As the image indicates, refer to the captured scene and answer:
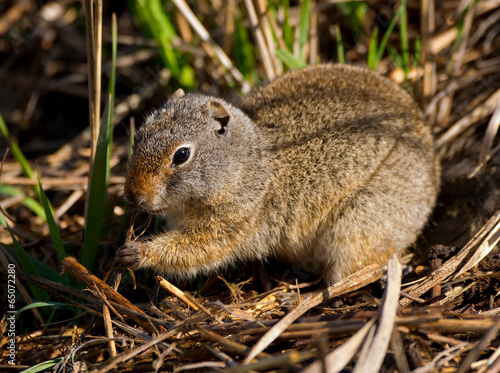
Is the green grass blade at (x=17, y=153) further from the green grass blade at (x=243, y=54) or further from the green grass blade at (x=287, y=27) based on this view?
the green grass blade at (x=287, y=27)

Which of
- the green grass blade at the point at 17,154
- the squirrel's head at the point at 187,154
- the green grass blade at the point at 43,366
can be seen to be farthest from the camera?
the green grass blade at the point at 17,154

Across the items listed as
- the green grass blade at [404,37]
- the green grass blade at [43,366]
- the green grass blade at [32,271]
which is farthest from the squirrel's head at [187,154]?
the green grass blade at [404,37]

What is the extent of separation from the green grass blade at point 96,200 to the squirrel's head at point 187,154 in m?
0.28

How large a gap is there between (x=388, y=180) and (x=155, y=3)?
314cm

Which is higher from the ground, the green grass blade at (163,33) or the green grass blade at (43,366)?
the green grass blade at (163,33)

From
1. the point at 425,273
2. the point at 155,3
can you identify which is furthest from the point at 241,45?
the point at 425,273

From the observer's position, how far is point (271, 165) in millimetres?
3691

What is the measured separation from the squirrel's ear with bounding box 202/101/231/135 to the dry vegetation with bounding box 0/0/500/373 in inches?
43.3

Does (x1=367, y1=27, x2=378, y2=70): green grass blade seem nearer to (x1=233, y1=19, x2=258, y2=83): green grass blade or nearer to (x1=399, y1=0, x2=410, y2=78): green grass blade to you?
(x1=399, y1=0, x2=410, y2=78): green grass blade

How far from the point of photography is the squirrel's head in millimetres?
3152

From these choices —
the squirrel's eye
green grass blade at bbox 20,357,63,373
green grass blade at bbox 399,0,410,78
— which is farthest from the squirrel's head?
green grass blade at bbox 399,0,410,78

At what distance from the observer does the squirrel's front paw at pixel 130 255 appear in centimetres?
323

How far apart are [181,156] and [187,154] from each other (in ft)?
0.16

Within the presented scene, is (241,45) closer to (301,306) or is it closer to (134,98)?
(134,98)
